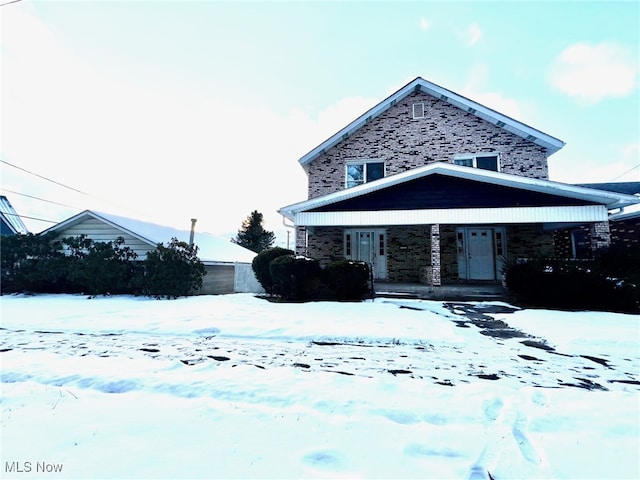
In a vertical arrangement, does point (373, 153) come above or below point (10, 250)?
above

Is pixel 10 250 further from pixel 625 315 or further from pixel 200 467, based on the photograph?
pixel 625 315

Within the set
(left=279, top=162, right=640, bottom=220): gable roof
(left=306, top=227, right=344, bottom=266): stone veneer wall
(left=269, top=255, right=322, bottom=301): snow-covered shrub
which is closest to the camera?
(left=279, top=162, right=640, bottom=220): gable roof

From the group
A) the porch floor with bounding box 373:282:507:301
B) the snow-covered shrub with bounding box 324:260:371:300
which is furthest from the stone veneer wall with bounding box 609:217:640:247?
the snow-covered shrub with bounding box 324:260:371:300

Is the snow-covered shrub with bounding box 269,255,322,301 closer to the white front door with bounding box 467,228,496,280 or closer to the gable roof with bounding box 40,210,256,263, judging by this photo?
the gable roof with bounding box 40,210,256,263

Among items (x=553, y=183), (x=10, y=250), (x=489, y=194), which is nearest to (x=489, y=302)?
(x=489, y=194)

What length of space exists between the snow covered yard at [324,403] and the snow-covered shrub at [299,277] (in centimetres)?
400

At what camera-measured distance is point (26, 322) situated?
6855mm

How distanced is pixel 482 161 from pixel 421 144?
9.88 feet

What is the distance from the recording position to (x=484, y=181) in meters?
10.5

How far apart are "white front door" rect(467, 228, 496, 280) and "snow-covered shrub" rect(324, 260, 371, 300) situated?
651cm

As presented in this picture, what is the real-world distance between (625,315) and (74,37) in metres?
15.5

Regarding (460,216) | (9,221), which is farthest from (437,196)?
(9,221)

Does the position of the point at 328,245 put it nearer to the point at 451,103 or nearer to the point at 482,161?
the point at 482,161

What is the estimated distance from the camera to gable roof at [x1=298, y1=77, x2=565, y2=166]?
13086 millimetres
